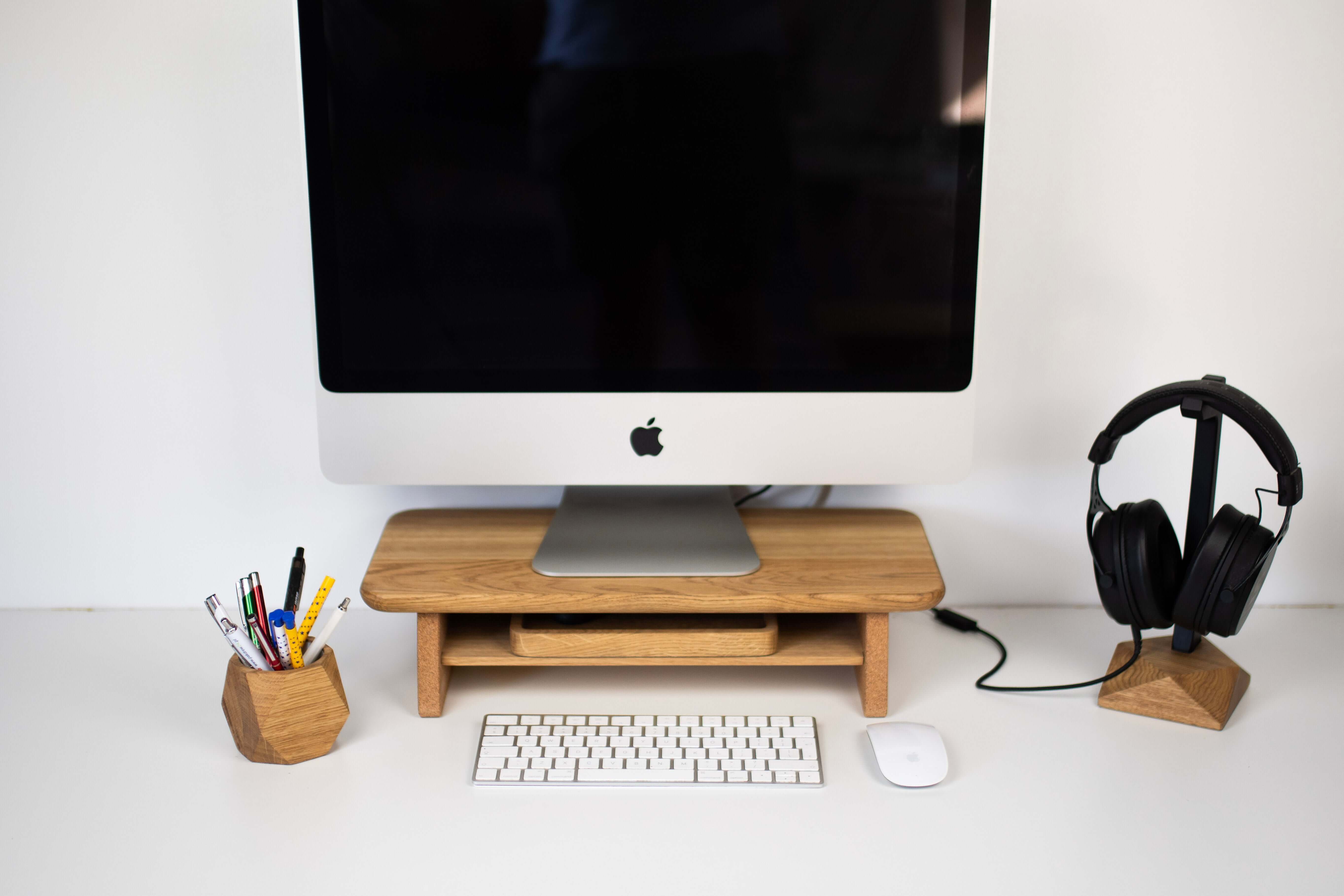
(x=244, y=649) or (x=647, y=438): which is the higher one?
(x=647, y=438)

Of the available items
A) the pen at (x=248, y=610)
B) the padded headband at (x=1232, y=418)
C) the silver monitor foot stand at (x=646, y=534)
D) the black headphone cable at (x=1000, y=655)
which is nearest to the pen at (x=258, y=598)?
the pen at (x=248, y=610)

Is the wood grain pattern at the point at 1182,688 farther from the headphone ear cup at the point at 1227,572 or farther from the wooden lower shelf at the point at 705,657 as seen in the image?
the wooden lower shelf at the point at 705,657

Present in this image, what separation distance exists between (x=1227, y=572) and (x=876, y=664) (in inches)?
13.5

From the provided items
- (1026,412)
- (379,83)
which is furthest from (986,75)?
(379,83)

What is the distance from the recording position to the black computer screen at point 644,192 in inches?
36.3

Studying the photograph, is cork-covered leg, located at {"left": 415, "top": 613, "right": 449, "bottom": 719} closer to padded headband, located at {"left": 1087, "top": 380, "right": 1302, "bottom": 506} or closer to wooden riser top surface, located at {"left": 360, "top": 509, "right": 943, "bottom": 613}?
wooden riser top surface, located at {"left": 360, "top": 509, "right": 943, "bottom": 613}

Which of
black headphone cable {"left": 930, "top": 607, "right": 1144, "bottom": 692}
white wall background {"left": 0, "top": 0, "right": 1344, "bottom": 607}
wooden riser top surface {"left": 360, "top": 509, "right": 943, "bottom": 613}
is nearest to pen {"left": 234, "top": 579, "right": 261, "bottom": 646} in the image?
wooden riser top surface {"left": 360, "top": 509, "right": 943, "bottom": 613}

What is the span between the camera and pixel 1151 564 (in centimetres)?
94

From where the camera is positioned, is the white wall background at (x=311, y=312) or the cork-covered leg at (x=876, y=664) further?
the white wall background at (x=311, y=312)

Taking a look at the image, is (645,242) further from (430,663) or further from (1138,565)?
(1138,565)

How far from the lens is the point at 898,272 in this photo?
0.97 meters

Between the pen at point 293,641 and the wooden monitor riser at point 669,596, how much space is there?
0.07 m

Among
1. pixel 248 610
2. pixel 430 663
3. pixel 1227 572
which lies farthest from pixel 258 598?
pixel 1227 572

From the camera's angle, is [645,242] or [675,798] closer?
[675,798]
